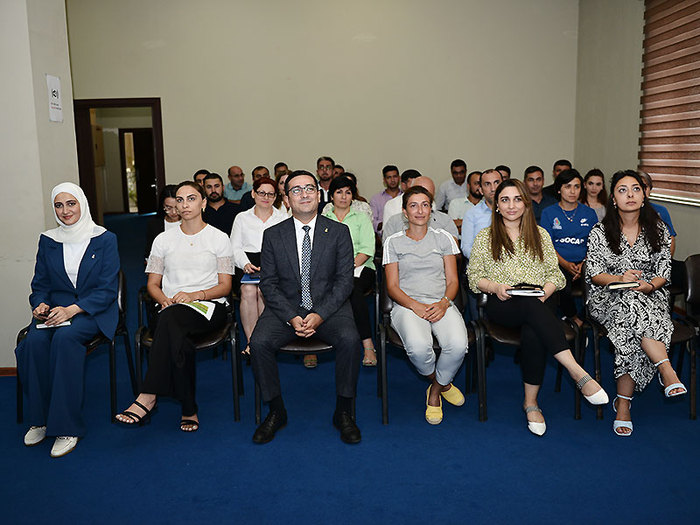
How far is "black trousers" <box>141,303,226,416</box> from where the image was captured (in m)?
3.19

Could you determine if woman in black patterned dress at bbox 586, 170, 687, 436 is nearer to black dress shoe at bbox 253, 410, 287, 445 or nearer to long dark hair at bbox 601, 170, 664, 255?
long dark hair at bbox 601, 170, 664, 255

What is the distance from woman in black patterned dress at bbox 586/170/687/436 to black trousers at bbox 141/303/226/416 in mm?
2296

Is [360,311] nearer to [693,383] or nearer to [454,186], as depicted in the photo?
[693,383]

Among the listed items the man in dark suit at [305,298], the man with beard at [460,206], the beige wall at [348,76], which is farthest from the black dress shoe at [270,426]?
the beige wall at [348,76]

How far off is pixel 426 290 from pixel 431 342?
0.40 m

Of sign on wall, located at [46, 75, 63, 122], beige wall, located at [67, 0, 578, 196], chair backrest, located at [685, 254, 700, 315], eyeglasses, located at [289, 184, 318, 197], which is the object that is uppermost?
beige wall, located at [67, 0, 578, 196]

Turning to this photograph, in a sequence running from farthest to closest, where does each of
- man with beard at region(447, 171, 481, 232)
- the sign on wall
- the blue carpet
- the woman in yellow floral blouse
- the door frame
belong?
the door frame
man with beard at region(447, 171, 481, 232)
the sign on wall
the woman in yellow floral blouse
the blue carpet

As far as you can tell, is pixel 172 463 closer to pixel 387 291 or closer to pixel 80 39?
pixel 387 291

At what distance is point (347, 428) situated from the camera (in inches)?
125

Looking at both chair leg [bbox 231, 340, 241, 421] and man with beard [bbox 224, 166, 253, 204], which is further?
man with beard [bbox 224, 166, 253, 204]

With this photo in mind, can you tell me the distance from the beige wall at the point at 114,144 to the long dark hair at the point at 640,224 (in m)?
14.4

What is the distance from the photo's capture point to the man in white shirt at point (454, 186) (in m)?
7.95

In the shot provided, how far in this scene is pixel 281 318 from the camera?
332 cm

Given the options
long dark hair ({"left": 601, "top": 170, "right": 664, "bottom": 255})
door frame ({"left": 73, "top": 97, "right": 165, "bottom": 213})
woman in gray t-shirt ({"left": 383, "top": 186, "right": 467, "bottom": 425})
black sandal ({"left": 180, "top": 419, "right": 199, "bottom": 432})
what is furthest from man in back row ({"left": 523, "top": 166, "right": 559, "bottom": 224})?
door frame ({"left": 73, "top": 97, "right": 165, "bottom": 213})
